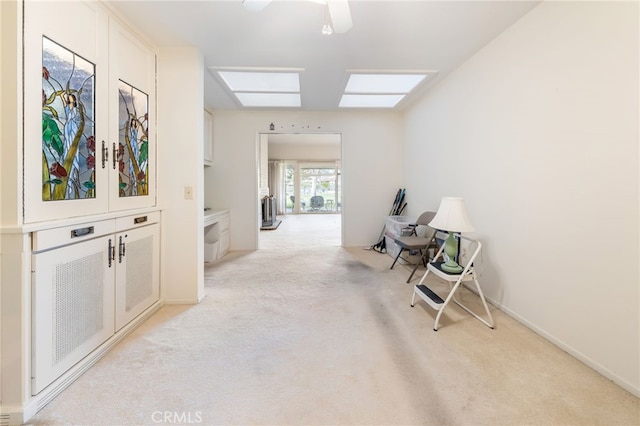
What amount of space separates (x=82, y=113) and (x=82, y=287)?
106 cm

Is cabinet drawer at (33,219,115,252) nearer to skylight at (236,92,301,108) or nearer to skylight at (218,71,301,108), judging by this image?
skylight at (218,71,301,108)

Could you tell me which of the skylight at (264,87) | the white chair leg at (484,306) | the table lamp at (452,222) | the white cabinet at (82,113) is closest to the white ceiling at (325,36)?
the skylight at (264,87)

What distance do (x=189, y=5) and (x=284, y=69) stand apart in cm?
112

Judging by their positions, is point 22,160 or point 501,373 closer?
point 22,160

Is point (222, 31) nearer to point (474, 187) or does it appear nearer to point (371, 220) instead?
point (474, 187)

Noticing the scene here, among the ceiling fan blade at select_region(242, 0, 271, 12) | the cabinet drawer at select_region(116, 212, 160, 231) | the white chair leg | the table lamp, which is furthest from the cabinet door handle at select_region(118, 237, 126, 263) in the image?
the white chair leg

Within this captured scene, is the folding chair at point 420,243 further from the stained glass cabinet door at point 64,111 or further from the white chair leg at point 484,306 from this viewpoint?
the stained glass cabinet door at point 64,111

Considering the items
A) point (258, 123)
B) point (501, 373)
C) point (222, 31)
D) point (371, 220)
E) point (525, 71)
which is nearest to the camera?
point (501, 373)

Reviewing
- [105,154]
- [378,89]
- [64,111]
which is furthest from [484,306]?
[64,111]

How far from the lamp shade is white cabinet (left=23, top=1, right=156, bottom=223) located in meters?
2.50

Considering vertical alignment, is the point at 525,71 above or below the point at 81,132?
above

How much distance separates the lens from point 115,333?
5.92 feet

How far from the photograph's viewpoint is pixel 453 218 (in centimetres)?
210

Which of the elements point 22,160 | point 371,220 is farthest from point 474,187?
point 22,160
